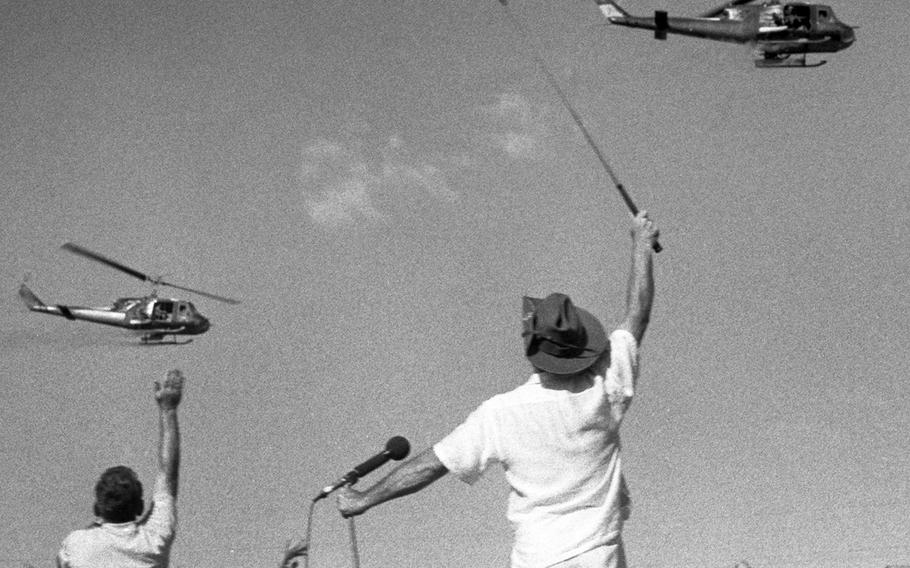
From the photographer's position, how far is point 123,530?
25.4 feet

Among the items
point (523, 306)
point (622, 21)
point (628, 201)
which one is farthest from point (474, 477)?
point (622, 21)

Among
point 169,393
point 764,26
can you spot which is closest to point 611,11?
point 764,26

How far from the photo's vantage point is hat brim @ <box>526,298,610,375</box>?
21.7 ft

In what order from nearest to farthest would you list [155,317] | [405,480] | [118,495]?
[405,480]
[118,495]
[155,317]

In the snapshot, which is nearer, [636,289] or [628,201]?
[636,289]

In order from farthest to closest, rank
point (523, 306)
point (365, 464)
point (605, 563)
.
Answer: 1. point (365, 464)
2. point (523, 306)
3. point (605, 563)

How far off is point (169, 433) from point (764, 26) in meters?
26.8

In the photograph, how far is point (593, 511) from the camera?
21.4ft

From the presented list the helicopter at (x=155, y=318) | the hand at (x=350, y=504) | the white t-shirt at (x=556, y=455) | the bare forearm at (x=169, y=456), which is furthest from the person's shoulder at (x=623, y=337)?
the helicopter at (x=155, y=318)

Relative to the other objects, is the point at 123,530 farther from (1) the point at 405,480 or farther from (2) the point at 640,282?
(2) the point at 640,282

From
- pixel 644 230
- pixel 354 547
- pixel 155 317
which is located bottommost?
pixel 354 547

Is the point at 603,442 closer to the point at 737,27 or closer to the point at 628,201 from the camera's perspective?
the point at 628,201

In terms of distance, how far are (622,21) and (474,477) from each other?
26.6 metres

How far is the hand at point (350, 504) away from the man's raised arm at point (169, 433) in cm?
150
